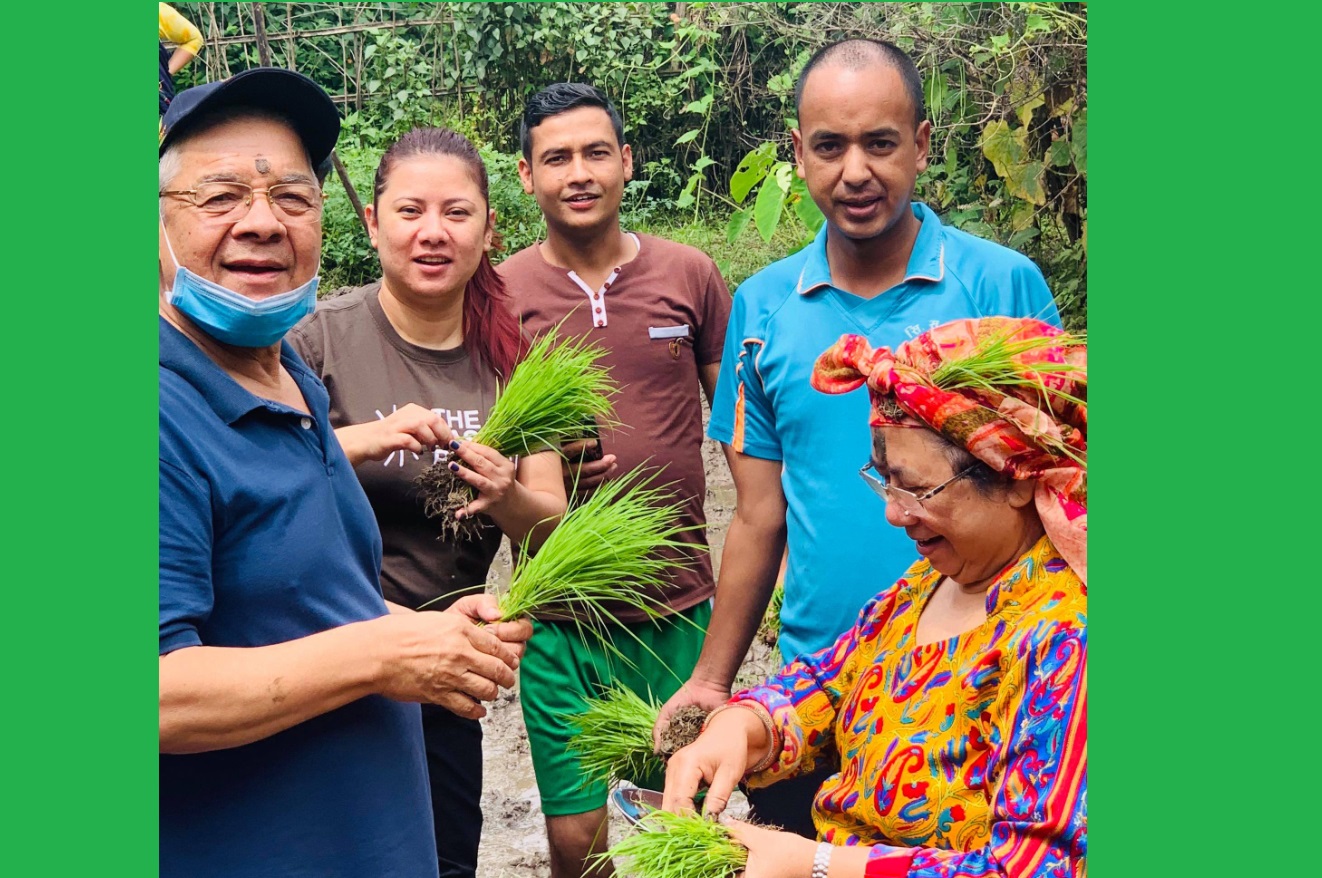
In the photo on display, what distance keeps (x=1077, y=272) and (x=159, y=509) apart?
2.12 metres

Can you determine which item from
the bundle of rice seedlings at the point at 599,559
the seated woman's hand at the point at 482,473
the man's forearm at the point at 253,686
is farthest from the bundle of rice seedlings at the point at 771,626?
the man's forearm at the point at 253,686

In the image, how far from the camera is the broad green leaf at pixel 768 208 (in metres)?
3.07

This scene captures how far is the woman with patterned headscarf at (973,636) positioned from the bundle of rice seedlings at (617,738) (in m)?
0.64

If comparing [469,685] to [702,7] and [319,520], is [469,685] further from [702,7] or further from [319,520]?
[702,7]

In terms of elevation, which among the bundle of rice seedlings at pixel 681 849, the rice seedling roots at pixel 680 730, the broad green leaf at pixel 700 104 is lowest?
the bundle of rice seedlings at pixel 681 849

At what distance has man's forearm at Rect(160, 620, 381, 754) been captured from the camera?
168cm

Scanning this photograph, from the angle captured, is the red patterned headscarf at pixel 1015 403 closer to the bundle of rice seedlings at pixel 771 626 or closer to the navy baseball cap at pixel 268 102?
the navy baseball cap at pixel 268 102

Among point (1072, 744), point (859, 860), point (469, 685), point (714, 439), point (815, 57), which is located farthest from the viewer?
point (714, 439)

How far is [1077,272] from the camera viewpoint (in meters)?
2.92

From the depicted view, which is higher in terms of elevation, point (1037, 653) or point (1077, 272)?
point (1077, 272)

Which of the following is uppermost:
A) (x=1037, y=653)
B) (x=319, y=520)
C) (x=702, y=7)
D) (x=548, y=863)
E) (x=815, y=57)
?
(x=702, y=7)

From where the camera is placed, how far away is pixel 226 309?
1.87 meters

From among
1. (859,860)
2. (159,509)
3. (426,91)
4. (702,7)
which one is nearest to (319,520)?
(159,509)

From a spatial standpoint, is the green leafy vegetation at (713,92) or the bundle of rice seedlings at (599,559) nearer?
the bundle of rice seedlings at (599,559)
